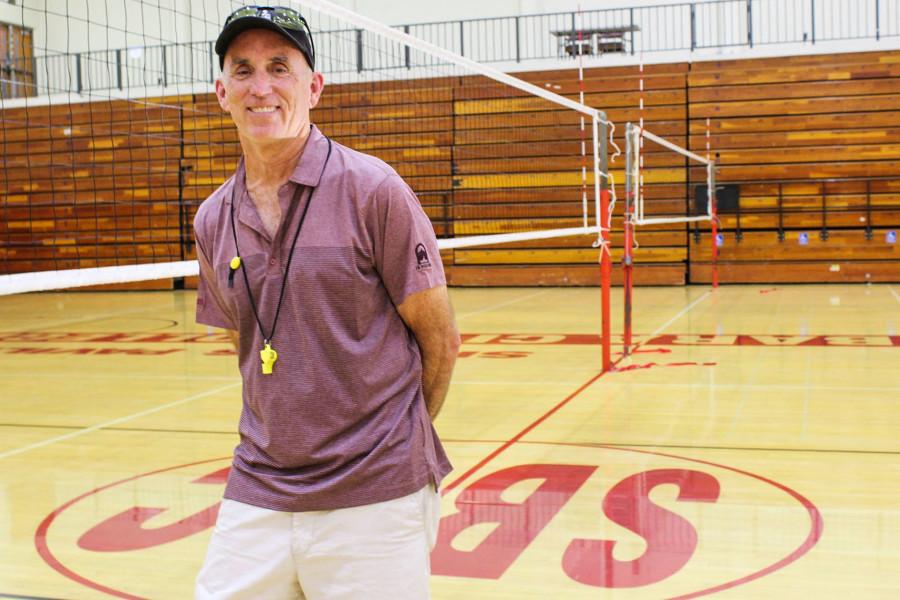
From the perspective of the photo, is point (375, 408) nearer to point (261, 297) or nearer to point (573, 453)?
point (261, 297)

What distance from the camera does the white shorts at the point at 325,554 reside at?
1601 millimetres

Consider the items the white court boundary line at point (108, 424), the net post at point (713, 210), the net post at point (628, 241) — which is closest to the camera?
the white court boundary line at point (108, 424)

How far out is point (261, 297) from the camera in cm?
164

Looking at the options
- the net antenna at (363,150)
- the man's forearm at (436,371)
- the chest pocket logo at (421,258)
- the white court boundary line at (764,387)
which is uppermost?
the net antenna at (363,150)

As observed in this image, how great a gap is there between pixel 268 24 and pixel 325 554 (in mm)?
779

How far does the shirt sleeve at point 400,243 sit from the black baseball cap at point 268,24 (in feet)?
0.86

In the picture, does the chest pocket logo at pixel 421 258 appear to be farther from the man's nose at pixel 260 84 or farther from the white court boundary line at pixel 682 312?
the white court boundary line at pixel 682 312

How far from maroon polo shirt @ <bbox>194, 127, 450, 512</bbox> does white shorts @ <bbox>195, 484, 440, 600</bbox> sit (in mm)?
24

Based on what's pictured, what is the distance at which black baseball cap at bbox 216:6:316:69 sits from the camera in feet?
5.32

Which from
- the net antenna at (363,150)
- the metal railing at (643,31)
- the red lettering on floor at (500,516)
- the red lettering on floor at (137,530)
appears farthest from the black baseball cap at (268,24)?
the metal railing at (643,31)

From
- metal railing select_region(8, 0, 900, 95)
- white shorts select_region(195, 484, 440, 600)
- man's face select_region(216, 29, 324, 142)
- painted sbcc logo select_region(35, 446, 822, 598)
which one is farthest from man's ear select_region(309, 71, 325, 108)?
metal railing select_region(8, 0, 900, 95)

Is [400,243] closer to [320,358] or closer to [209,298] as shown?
[320,358]

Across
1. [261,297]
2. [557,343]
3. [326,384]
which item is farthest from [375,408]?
[557,343]

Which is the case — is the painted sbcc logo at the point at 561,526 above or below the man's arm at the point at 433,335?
below
